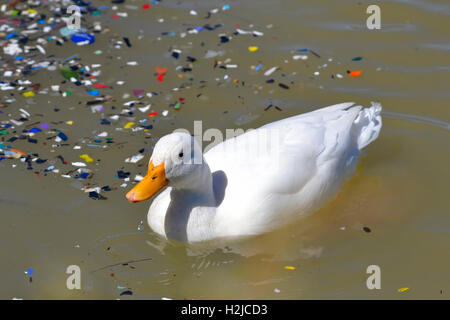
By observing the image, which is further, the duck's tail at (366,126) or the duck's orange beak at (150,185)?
the duck's tail at (366,126)

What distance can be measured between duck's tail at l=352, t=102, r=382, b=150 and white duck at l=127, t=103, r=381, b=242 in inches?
18.2

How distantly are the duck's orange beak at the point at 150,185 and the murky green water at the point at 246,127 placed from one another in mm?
699

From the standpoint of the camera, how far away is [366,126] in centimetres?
598

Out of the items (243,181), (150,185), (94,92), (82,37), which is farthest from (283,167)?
(82,37)

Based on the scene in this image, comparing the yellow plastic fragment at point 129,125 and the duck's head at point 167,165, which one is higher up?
the yellow plastic fragment at point 129,125

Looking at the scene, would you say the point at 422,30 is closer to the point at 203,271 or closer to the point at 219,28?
the point at 219,28

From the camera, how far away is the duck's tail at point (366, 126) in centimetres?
589

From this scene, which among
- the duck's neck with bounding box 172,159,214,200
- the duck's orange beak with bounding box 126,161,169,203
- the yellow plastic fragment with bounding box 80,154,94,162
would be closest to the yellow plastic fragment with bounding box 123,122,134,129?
the yellow plastic fragment with bounding box 80,154,94,162

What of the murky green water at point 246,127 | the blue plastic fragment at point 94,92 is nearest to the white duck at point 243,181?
the murky green water at point 246,127

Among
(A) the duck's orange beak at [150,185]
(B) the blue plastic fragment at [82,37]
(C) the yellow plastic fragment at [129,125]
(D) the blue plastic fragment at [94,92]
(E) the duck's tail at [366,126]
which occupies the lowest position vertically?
(A) the duck's orange beak at [150,185]

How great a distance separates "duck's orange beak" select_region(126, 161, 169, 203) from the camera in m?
4.64

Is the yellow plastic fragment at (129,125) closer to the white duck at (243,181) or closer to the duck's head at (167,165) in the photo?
the white duck at (243,181)

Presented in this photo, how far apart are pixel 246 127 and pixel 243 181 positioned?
1534 millimetres

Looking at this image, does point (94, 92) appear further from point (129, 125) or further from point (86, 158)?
point (86, 158)
